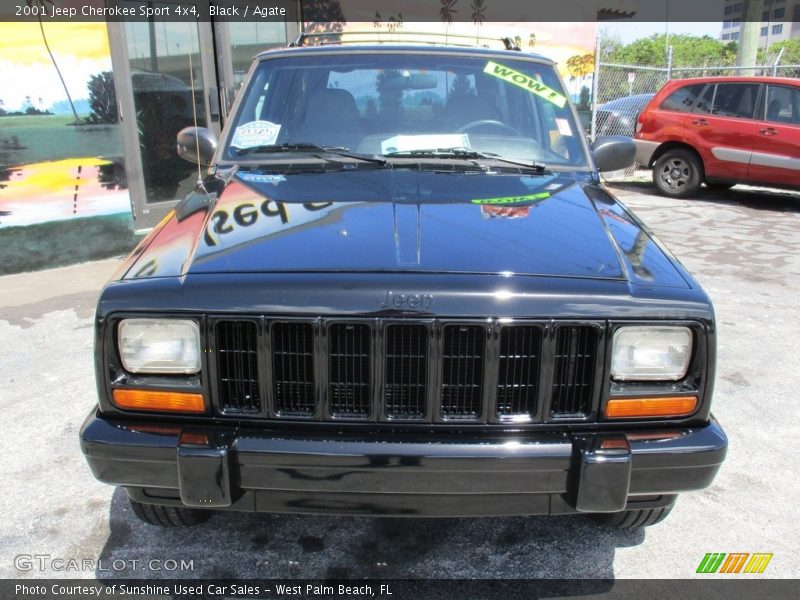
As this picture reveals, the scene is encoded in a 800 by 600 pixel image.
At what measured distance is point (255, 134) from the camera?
10.4ft

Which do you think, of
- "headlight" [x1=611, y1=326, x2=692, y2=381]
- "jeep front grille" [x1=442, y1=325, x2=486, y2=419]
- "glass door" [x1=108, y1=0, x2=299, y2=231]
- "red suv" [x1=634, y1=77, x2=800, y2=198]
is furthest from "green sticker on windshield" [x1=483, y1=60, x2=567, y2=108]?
"red suv" [x1=634, y1=77, x2=800, y2=198]

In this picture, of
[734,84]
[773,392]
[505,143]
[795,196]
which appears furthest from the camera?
[795,196]

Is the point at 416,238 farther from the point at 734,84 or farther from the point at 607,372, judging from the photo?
the point at 734,84

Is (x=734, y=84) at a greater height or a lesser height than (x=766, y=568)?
greater

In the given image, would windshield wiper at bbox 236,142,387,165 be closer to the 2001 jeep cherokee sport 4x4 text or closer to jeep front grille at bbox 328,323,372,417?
the 2001 jeep cherokee sport 4x4 text

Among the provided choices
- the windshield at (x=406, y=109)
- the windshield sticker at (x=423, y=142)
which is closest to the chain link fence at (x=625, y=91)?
the windshield at (x=406, y=109)

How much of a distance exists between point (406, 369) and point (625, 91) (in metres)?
13.5

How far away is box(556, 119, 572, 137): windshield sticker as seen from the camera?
3273 millimetres

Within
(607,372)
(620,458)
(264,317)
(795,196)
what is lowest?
A: (795,196)

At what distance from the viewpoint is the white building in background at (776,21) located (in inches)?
3051

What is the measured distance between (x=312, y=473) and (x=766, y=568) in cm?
177

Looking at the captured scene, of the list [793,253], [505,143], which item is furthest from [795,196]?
[505,143]

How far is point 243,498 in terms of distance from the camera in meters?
2.04

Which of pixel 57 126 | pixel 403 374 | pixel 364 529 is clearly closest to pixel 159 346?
pixel 403 374
